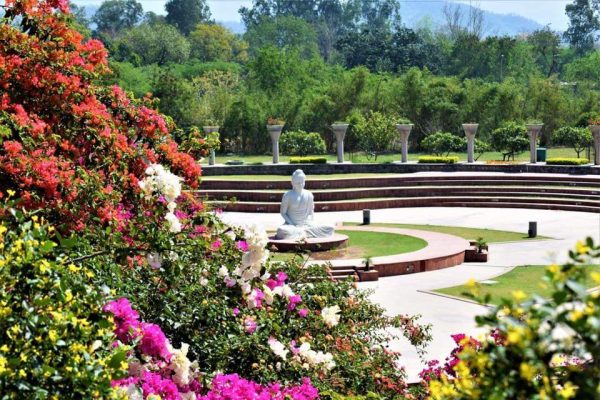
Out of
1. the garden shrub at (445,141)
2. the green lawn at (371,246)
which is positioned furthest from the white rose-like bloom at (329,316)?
the garden shrub at (445,141)

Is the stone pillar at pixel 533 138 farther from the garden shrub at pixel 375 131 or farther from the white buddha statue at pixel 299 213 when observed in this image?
the white buddha statue at pixel 299 213

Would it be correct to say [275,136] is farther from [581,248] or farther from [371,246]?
[581,248]

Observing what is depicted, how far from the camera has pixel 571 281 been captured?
11.1 ft

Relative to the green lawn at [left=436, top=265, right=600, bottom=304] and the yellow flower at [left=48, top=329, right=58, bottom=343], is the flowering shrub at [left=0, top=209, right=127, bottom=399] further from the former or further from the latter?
the green lawn at [left=436, top=265, right=600, bottom=304]

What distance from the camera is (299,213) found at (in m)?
21.0

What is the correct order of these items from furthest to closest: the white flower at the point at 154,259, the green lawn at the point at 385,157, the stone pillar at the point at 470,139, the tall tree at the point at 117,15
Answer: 1. the tall tree at the point at 117,15
2. the green lawn at the point at 385,157
3. the stone pillar at the point at 470,139
4. the white flower at the point at 154,259

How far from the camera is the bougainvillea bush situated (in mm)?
5051

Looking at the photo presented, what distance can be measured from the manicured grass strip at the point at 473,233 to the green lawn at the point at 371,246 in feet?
7.55

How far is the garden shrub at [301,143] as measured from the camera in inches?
1730

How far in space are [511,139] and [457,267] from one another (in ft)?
69.2

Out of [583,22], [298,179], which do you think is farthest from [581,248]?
[583,22]

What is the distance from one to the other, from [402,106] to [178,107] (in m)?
11.2

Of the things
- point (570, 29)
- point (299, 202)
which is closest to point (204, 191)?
point (299, 202)

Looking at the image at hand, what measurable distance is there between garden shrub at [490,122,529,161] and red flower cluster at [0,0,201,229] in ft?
97.7
